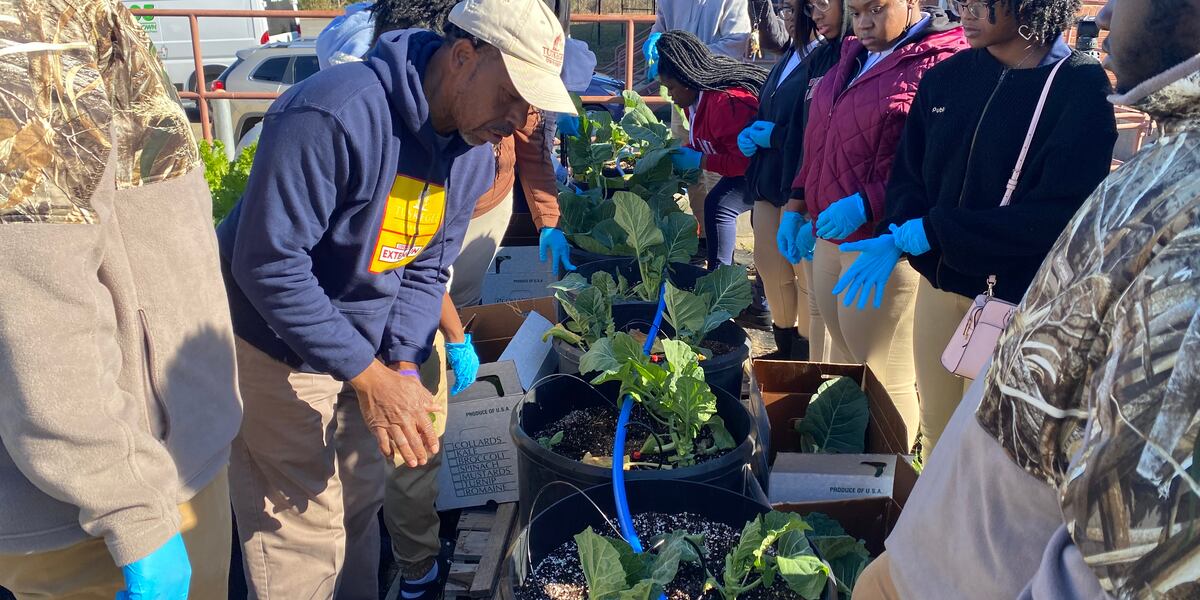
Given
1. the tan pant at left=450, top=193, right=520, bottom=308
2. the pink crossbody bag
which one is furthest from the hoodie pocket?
the tan pant at left=450, top=193, right=520, bottom=308

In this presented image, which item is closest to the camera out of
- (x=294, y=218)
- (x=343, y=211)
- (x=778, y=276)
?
(x=294, y=218)

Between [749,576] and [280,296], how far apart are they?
3.62ft

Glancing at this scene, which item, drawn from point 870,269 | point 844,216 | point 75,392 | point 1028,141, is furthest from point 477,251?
point 75,392

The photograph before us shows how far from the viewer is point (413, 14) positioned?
3025 mm

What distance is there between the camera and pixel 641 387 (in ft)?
7.45

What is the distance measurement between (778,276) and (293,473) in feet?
9.29

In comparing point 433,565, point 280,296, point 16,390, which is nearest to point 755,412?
point 433,565

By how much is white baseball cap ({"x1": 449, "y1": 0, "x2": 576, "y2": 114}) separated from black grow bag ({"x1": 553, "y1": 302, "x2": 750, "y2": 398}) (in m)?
0.99

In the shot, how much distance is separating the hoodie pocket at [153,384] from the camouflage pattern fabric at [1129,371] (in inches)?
46.0

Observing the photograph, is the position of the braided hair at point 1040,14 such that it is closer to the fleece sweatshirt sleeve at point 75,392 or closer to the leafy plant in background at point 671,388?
the leafy plant in background at point 671,388

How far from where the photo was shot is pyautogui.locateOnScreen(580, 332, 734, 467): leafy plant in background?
219 cm

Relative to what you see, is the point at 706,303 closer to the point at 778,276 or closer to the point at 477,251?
the point at 477,251

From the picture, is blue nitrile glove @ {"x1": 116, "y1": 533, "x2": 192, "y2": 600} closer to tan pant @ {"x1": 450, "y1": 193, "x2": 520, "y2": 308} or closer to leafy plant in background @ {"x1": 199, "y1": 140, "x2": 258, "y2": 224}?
tan pant @ {"x1": 450, "y1": 193, "x2": 520, "y2": 308}

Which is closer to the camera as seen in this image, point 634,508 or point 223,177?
point 634,508
